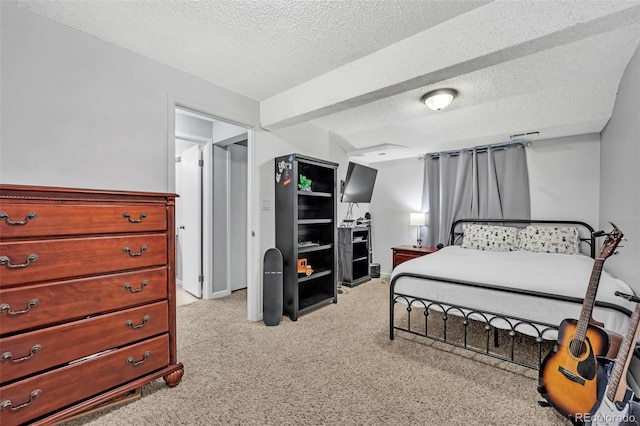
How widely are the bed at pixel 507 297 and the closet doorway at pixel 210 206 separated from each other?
247 cm

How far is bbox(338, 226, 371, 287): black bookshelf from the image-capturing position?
14.9 ft

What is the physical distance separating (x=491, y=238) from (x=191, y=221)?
4263 millimetres

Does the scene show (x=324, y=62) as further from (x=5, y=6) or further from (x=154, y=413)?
(x=154, y=413)

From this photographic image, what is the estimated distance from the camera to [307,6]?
1633 mm

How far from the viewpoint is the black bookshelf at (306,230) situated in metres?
3.08

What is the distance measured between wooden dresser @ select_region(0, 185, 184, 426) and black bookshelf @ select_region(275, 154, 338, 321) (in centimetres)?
137

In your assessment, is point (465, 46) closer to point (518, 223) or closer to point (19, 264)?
point (19, 264)

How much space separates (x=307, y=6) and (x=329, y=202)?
94.0 inches

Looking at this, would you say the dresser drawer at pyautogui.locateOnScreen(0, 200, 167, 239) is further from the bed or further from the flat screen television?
the flat screen television

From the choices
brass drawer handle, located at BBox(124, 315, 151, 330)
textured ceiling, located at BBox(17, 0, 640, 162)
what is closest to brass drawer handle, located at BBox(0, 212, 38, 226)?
brass drawer handle, located at BBox(124, 315, 151, 330)

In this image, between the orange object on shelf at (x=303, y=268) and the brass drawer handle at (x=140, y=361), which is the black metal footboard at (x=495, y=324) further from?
the brass drawer handle at (x=140, y=361)

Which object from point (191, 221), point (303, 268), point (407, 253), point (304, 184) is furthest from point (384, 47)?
point (191, 221)

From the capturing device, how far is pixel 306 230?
12.4 feet

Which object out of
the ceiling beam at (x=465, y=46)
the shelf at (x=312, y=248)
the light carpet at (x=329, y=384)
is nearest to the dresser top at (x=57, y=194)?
the light carpet at (x=329, y=384)
